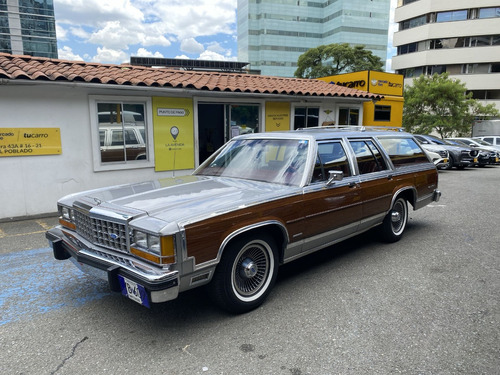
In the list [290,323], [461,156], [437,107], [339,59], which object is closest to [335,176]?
[290,323]

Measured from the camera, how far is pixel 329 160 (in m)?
4.11

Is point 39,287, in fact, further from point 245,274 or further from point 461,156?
point 461,156

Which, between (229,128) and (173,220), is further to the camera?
(229,128)

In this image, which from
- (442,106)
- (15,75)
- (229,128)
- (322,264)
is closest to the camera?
(322,264)

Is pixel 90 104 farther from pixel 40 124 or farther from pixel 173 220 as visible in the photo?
pixel 173 220

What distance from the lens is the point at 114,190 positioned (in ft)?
12.3

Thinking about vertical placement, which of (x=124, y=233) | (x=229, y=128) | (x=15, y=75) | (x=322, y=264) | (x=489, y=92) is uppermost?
(x=489, y=92)

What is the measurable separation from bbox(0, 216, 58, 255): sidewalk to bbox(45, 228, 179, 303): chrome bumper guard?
2.63 metres

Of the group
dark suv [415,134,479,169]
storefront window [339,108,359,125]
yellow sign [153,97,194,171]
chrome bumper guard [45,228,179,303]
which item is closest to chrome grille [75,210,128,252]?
chrome bumper guard [45,228,179,303]

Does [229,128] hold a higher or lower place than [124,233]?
higher

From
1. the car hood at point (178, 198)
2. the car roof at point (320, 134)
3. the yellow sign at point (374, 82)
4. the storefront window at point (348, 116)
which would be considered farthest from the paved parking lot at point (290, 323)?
the yellow sign at point (374, 82)

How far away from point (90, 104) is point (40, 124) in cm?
109

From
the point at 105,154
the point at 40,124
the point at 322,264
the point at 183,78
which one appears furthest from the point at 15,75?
the point at 322,264

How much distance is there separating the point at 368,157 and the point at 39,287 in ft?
14.4
